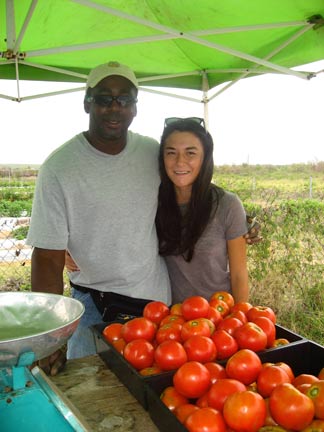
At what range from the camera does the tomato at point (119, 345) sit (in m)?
1.58

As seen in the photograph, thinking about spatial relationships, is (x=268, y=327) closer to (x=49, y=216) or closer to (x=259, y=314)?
(x=259, y=314)

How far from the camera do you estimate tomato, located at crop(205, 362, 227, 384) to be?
1.35m

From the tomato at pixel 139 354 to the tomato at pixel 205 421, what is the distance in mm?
356

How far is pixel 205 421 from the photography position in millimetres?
1103

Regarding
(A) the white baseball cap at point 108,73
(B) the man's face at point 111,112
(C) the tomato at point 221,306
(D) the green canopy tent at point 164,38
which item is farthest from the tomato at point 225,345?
(D) the green canopy tent at point 164,38

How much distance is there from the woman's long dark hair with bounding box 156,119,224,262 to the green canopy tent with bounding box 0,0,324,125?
112cm

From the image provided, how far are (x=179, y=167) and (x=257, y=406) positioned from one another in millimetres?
1526

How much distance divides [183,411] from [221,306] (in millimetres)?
680

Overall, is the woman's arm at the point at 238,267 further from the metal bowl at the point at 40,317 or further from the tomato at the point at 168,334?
the metal bowl at the point at 40,317

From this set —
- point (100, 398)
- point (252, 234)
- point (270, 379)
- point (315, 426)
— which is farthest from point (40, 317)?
point (252, 234)

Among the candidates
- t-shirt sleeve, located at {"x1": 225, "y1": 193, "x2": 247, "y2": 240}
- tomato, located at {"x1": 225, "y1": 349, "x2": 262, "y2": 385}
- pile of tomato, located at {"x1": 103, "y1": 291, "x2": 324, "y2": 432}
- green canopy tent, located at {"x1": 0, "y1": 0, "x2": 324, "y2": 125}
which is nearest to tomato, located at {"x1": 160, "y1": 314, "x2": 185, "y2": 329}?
pile of tomato, located at {"x1": 103, "y1": 291, "x2": 324, "y2": 432}

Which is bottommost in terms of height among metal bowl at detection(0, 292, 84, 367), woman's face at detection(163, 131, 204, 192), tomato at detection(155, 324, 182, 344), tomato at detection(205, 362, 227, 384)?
tomato at detection(205, 362, 227, 384)

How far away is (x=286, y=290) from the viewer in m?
5.71

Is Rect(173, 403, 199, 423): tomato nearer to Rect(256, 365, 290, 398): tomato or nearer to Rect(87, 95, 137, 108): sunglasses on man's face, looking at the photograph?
Rect(256, 365, 290, 398): tomato
